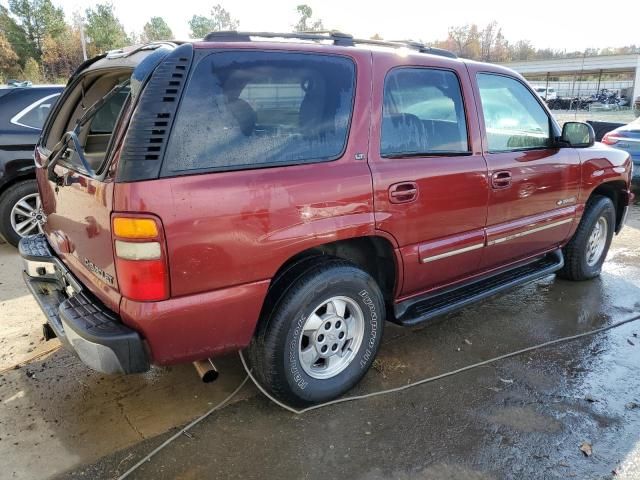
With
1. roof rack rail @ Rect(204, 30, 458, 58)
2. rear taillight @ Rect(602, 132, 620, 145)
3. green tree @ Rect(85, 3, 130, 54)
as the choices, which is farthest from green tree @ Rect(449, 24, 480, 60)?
roof rack rail @ Rect(204, 30, 458, 58)

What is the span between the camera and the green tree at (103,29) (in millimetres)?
55188

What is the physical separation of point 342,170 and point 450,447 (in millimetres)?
1528

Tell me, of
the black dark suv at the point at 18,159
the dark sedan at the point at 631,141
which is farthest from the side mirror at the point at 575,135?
the dark sedan at the point at 631,141

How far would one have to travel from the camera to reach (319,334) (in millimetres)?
2896

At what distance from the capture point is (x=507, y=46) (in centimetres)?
9888

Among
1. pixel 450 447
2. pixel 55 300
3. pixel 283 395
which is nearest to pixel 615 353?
pixel 450 447

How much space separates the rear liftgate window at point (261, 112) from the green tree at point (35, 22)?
6121 cm

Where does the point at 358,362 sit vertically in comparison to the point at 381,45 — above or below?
below

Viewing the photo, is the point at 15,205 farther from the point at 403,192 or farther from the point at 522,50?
the point at 522,50

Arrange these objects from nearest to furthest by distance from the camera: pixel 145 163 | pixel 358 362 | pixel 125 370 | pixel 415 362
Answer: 1. pixel 145 163
2. pixel 125 370
3. pixel 358 362
4. pixel 415 362

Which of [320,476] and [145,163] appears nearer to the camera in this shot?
[145,163]

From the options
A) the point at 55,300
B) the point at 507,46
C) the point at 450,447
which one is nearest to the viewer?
the point at 450,447

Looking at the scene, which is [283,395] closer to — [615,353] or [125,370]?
[125,370]

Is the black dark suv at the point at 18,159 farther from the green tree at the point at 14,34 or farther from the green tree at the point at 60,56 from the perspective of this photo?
the green tree at the point at 14,34
